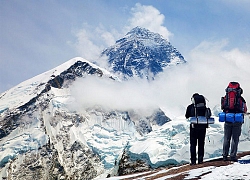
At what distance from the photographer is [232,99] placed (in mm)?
14805

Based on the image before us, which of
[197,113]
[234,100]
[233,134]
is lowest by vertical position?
[233,134]

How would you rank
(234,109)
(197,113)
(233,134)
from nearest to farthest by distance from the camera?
(234,109) → (233,134) → (197,113)

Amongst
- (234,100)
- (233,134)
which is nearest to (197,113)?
(233,134)

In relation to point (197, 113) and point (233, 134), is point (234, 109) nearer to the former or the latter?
point (233, 134)

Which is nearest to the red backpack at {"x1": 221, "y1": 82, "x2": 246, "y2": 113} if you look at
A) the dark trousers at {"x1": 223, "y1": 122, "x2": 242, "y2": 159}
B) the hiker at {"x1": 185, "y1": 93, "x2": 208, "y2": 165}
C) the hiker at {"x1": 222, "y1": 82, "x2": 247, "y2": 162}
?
the hiker at {"x1": 222, "y1": 82, "x2": 247, "y2": 162}

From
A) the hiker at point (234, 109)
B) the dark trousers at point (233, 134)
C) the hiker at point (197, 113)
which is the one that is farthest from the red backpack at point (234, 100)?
the hiker at point (197, 113)

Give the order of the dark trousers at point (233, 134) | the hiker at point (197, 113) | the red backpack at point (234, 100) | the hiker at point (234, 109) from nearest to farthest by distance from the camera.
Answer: the hiker at point (234, 109), the red backpack at point (234, 100), the dark trousers at point (233, 134), the hiker at point (197, 113)

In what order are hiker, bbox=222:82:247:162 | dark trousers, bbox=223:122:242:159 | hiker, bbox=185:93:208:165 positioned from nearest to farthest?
hiker, bbox=222:82:247:162 < dark trousers, bbox=223:122:242:159 < hiker, bbox=185:93:208:165

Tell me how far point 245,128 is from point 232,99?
299 feet

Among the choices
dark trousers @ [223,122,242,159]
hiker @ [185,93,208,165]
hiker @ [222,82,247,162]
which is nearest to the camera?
hiker @ [222,82,247,162]

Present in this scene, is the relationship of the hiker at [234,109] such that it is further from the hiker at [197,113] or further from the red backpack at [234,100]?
the hiker at [197,113]

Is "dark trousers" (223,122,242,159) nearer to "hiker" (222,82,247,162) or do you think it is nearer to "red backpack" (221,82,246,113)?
"hiker" (222,82,247,162)

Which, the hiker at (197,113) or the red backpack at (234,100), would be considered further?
the hiker at (197,113)

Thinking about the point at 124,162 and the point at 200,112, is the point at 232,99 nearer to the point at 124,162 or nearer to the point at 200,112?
the point at 200,112
